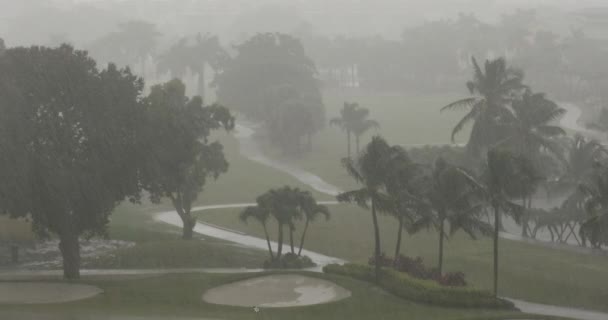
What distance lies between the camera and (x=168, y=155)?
Result: 58875 mm

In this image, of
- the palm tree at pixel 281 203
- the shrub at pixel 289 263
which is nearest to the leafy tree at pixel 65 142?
the palm tree at pixel 281 203

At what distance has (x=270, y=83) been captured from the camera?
133 metres

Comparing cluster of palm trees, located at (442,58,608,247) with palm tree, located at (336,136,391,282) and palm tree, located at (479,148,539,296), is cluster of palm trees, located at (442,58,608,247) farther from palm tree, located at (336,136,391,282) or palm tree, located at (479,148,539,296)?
palm tree, located at (336,136,391,282)

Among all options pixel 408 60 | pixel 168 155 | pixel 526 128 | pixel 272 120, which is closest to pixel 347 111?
pixel 272 120

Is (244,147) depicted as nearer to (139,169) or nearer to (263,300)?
(139,169)

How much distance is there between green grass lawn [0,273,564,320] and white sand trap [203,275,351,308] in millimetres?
965

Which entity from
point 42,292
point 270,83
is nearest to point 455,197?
point 42,292

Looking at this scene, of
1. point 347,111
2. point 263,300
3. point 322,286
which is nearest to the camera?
point 263,300

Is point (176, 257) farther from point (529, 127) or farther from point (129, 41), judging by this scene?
point (129, 41)

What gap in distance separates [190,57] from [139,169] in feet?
332

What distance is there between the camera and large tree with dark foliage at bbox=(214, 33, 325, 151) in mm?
123637

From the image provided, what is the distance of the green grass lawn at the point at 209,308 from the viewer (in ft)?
138

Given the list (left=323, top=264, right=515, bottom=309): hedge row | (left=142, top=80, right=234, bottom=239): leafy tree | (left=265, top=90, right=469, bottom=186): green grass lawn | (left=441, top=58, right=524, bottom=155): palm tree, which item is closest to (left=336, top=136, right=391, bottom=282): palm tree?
(left=323, top=264, right=515, bottom=309): hedge row

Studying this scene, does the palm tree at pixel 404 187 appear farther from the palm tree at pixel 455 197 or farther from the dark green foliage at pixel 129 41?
the dark green foliage at pixel 129 41
